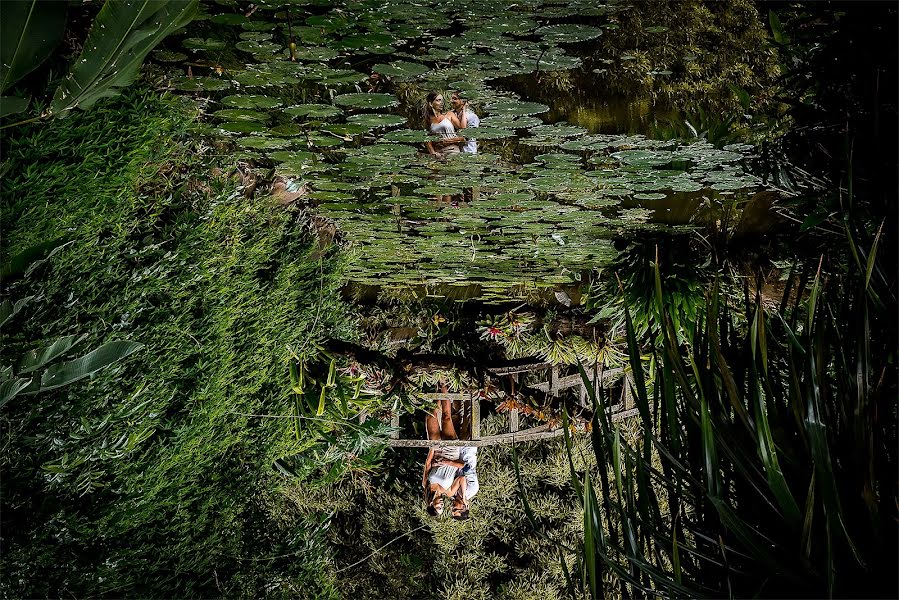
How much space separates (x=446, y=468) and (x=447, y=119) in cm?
347

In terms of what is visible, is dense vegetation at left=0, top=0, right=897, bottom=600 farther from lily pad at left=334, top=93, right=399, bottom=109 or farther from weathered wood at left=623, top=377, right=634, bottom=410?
weathered wood at left=623, top=377, right=634, bottom=410

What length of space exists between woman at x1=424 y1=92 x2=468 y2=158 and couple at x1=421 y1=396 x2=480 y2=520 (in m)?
2.70

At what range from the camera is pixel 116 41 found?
4.07 feet

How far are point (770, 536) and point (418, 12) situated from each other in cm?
163

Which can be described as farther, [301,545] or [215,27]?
[301,545]

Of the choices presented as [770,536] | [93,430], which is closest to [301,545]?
[93,430]

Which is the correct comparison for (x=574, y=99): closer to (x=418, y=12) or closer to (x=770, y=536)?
(x=418, y=12)

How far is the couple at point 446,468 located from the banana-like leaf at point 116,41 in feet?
11.5

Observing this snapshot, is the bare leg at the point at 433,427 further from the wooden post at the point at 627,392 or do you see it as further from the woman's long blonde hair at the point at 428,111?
the woman's long blonde hair at the point at 428,111

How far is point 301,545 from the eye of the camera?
3.67 m

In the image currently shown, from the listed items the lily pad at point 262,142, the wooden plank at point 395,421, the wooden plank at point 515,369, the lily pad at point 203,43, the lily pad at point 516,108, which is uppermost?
the lily pad at point 203,43

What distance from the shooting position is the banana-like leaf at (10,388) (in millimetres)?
1282

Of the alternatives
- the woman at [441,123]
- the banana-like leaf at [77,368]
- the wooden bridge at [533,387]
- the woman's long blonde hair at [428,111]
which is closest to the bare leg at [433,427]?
the wooden bridge at [533,387]

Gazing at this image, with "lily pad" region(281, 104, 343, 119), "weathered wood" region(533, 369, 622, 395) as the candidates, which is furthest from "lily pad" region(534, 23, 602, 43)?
"weathered wood" region(533, 369, 622, 395)
